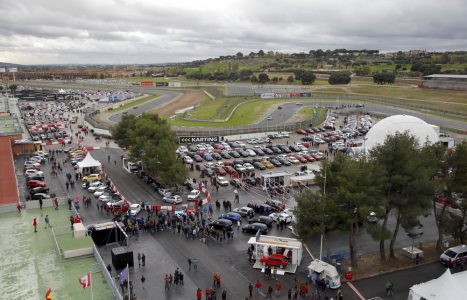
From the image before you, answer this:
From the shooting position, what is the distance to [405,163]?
2377 centimetres

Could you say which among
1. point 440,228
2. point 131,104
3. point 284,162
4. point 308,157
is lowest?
point 131,104

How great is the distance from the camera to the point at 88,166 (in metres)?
44.1

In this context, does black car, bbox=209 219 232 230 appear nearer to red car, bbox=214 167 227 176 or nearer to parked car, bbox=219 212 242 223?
parked car, bbox=219 212 242 223

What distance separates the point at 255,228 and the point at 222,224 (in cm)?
240

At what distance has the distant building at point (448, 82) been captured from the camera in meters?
110

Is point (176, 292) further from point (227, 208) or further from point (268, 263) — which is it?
point (227, 208)

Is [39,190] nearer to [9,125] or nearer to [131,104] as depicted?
[9,125]

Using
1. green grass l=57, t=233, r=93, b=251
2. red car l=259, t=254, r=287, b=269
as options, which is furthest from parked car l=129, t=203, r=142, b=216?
red car l=259, t=254, r=287, b=269

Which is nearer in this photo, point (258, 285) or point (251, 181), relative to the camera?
point (258, 285)

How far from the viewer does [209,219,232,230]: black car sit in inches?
1176

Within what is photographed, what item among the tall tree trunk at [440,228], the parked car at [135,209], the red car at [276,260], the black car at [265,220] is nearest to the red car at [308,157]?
the black car at [265,220]

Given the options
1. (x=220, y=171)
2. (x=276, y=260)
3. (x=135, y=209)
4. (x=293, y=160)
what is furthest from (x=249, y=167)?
(x=276, y=260)

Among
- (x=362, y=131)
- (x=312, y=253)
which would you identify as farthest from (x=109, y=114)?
(x=312, y=253)

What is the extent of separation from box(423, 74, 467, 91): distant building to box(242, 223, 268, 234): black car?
100.0 metres
